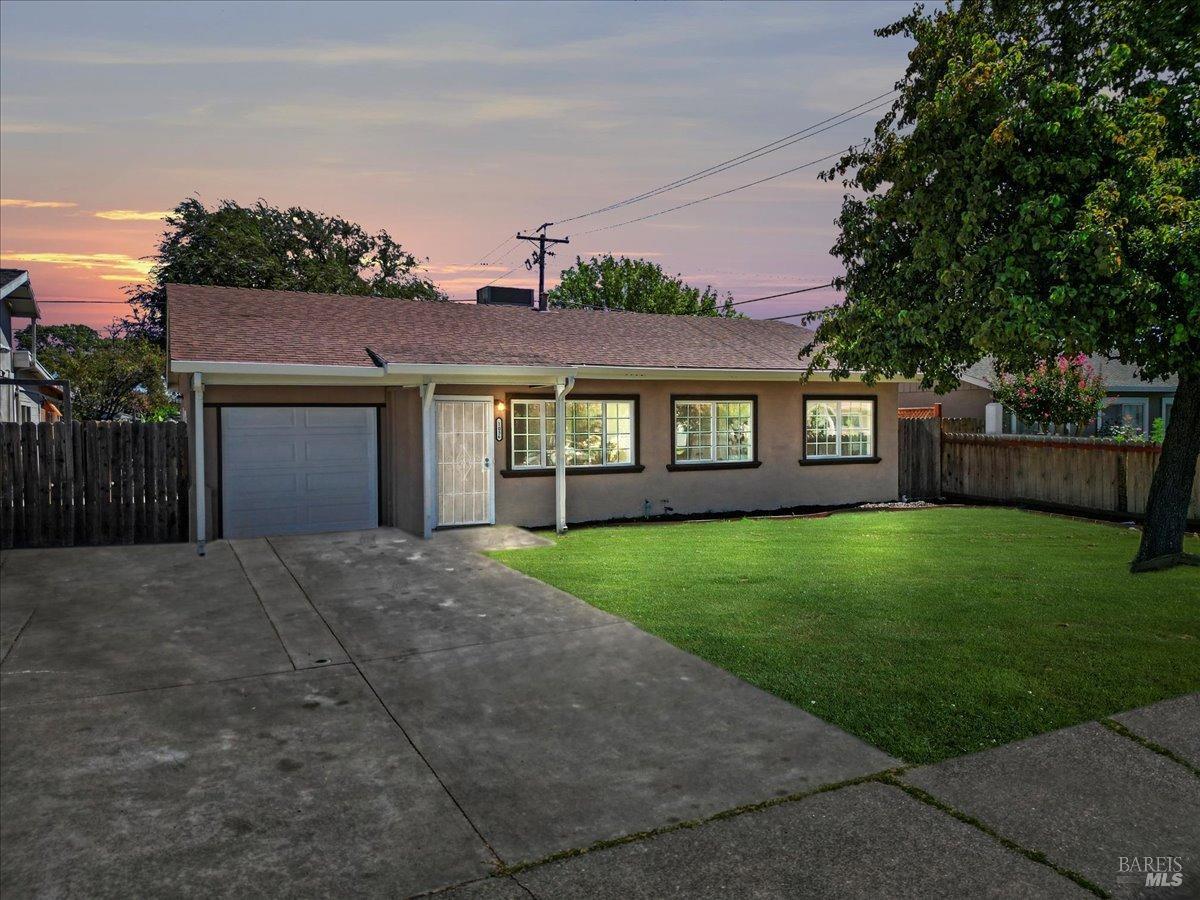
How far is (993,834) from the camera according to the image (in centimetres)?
370

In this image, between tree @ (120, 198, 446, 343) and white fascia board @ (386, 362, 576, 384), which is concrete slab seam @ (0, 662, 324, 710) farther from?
tree @ (120, 198, 446, 343)

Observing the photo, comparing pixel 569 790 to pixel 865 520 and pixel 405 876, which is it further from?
pixel 865 520

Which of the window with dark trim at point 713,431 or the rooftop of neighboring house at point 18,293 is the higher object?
the rooftop of neighboring house at point 18,293

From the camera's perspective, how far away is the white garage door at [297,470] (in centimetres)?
1260

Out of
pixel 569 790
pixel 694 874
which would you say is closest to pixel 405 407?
pixel 569 790

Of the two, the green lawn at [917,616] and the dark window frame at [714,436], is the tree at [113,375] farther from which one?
the green lawn at [917,616]

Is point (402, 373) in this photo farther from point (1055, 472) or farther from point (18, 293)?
point (18, 293)

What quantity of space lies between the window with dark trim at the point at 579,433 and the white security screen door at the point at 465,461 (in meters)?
0.57

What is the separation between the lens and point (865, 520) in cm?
1464

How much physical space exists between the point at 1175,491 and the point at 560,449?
8.67 metres

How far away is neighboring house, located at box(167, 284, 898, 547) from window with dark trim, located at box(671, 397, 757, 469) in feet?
0.10

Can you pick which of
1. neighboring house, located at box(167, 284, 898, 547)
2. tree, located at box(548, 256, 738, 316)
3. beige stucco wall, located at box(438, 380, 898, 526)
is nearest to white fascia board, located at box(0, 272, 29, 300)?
neighboring house, located at box(167, 284, 898, 547)

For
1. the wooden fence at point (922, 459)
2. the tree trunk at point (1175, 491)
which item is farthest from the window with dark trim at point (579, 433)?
the tree trunk at point (1175, 491)

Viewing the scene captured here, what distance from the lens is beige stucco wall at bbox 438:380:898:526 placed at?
13.8 meters
